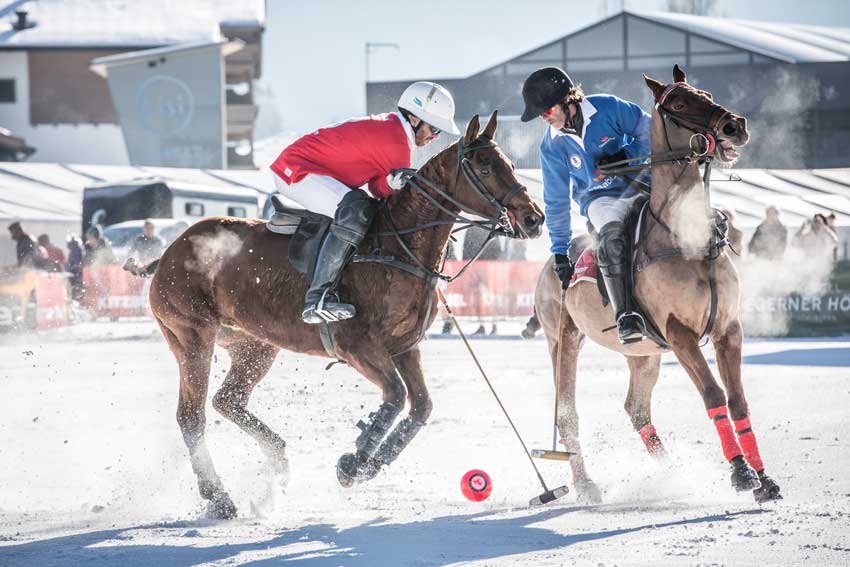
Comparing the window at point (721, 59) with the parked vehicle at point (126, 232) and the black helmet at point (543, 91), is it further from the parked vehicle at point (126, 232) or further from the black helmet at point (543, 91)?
the black helmet at point (543, 91)

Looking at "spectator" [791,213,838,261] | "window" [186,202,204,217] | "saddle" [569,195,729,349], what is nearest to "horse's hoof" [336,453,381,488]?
"saddle" [569,195,729,349]

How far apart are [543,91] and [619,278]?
4.16ft

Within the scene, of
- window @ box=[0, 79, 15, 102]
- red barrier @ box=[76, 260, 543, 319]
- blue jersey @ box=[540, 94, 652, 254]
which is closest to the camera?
blue jersey @ box=[540, 94, 652, 254]

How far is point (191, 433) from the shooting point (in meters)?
7.74

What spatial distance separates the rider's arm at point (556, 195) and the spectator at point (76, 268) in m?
15.7

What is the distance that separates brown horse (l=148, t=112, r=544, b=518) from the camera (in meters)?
6.94

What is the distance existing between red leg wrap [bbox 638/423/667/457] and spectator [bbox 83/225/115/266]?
53.3ft

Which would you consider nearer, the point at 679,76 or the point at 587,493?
the point at 679,76

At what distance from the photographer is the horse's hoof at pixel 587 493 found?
7.43 m

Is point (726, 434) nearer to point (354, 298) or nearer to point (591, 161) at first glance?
point (591, 161)

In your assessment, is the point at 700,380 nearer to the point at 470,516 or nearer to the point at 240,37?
the point at 470,516

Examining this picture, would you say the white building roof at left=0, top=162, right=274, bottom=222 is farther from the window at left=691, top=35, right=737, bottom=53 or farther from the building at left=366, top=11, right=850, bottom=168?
the window at left=691, top=35, right=737, bottom=53

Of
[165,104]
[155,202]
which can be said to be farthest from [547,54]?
[165,104]

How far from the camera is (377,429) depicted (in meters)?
6.90
